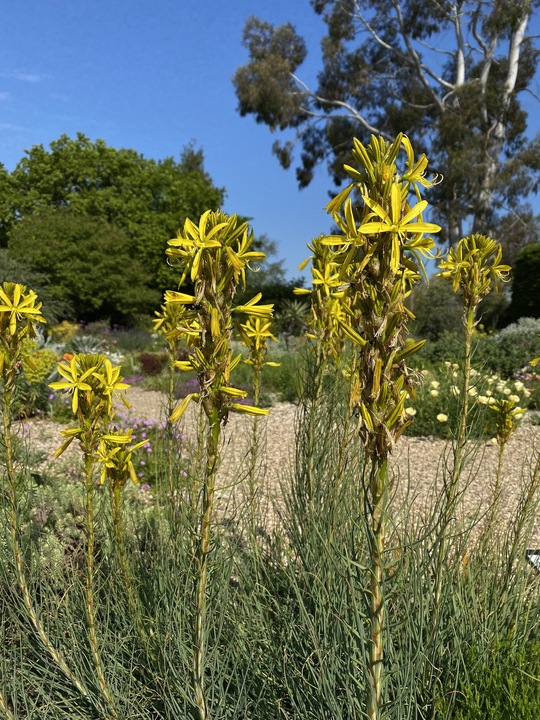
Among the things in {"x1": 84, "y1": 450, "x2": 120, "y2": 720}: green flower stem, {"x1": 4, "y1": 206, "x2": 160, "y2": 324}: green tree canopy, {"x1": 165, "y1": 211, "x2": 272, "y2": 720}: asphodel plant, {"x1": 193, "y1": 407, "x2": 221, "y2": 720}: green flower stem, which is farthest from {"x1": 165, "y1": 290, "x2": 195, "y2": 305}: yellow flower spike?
{"x1": 4, "y1": 206, "x2": 160, "y2": 324}: green tree canopy

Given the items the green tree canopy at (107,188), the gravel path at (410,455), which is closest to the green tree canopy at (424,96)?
the green tree canopy at (107,188)

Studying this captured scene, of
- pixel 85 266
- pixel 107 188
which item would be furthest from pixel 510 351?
pixel 107 188

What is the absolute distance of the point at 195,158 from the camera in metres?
47.7

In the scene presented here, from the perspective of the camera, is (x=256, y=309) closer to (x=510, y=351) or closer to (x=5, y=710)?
(x=5, y=710)

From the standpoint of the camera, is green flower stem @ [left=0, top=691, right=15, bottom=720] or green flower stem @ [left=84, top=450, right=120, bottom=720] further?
green flower stem @ [left=0, top=691, right=15, bottom=720]

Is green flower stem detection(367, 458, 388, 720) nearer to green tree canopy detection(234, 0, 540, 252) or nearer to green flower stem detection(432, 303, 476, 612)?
green flower stem detection(432, 303, 476, 612)

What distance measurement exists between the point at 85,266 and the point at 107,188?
8.00 m

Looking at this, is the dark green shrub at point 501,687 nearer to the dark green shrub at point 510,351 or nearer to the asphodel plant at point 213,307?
the asphodel plant at point 213,307

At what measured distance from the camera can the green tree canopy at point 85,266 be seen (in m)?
22.9

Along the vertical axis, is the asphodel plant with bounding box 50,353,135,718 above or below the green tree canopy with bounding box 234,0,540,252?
below

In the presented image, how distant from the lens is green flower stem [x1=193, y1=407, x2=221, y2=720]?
1.49 metres

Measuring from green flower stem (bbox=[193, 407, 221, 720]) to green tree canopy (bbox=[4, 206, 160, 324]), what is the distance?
71.6 ft

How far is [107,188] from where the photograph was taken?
29.4 meters

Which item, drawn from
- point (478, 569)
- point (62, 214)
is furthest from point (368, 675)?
point (62, 214)
